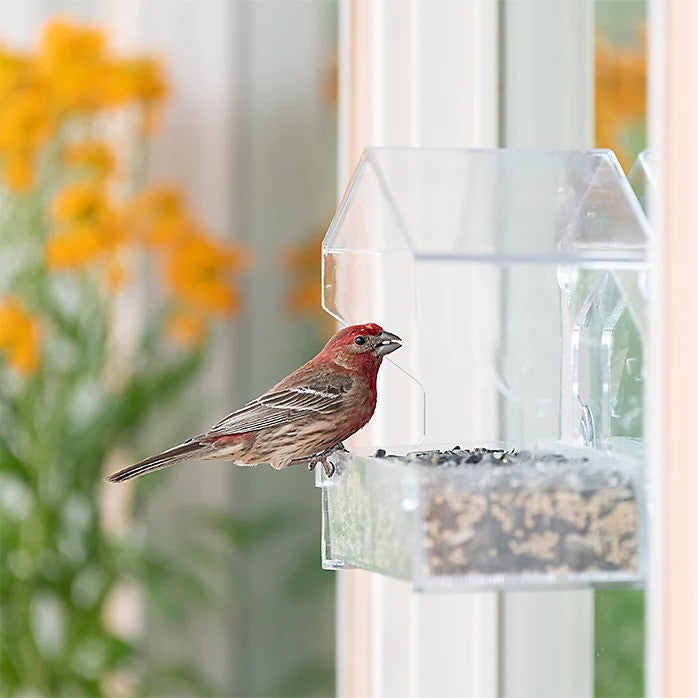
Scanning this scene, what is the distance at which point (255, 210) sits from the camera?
7.81 feet

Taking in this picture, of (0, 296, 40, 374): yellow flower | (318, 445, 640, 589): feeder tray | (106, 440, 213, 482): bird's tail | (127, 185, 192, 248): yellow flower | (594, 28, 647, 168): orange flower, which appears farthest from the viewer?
(127, 185, 192, 248): yellow flower

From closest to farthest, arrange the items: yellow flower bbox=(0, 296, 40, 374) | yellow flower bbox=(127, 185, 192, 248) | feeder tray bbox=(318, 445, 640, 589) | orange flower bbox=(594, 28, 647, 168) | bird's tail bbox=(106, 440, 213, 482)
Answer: feeder tray bbox=(318, 445, 640, 589) < bird's tail bbox=(106, 440, 213, 482) < orange flower bbox=(594, 28, 647, 168) < yellow flower bbox=(0, 296, 40, 374) < yellow flower bbox=(127, 185, 192, 248)

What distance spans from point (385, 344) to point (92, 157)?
3.55ft

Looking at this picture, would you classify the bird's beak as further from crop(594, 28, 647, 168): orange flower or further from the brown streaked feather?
crop(594, 28, 647, 168): orange flower

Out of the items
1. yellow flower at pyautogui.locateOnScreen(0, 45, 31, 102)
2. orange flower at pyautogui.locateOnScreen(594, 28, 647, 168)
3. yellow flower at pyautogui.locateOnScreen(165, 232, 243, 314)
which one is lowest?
yellow flower at pyautogui.locateOnScreen(165, 232, 243, 314)

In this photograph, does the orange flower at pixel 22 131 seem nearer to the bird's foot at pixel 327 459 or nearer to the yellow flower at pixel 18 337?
the yellow flower at pixel 18 337

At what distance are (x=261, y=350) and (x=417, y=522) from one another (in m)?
1.58

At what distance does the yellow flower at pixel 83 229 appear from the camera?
6.25 ft

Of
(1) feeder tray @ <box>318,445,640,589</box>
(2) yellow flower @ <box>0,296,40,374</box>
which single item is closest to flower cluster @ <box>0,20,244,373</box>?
(2) yellow flower @ <box>0,296,40,374</box>

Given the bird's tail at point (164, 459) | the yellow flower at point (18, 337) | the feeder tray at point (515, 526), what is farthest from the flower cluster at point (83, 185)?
the feeder tray at point (515, 526)

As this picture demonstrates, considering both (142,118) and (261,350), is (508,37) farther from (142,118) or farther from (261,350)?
(261,350)

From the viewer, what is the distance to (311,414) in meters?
0.98

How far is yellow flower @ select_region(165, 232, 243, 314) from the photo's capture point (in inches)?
79.8

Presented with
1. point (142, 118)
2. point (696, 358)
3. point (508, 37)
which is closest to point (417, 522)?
point (696, 358)
